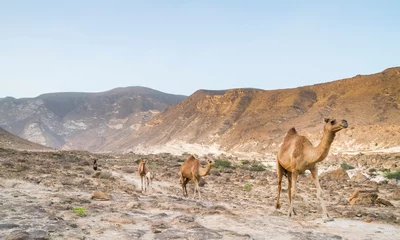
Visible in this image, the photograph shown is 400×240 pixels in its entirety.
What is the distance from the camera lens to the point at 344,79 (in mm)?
77062

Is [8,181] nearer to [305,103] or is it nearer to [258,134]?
[258,134]

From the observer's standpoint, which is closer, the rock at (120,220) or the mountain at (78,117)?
the rock at (120,220)

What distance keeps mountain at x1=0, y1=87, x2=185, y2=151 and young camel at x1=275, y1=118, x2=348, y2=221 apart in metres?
115

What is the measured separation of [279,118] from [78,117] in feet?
360

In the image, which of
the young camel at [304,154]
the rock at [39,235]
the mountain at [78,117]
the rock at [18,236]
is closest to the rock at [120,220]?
the rock at [39,235]

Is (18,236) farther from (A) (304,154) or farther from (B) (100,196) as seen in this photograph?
(A) (304,154)

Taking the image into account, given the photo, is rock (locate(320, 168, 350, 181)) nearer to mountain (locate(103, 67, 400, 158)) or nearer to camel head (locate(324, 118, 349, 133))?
camel head (locate(324, 118, 349, 133))

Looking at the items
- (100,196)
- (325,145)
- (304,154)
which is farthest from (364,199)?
(100,196)

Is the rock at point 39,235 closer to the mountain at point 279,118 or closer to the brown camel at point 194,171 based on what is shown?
the brown camel at point 194,171

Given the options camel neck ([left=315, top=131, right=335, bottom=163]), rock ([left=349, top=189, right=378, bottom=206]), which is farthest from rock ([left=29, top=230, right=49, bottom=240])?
rock ([left=349, top=189, right=378, bottom=206])

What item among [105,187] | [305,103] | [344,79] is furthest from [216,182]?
[344,79]

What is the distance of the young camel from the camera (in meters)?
7.88

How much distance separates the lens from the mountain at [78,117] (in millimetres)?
130250

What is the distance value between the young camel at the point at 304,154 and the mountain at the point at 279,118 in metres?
39.1
